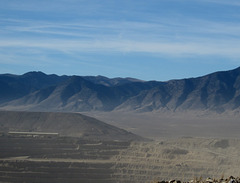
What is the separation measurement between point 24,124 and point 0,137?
98.5 ft

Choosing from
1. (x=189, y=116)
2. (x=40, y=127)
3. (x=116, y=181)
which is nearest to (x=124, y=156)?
(x=116, y=181)

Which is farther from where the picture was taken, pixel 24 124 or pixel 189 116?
pixel 189 116

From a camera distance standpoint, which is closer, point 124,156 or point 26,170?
point 26,170

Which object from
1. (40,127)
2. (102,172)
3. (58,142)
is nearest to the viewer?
(102,172)

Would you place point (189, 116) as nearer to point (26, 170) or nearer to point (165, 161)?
point (165, 161)

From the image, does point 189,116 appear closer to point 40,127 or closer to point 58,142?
point 40,127

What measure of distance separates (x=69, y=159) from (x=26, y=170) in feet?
32.1

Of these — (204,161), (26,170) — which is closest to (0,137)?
(26,170)

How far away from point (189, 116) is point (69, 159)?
134m

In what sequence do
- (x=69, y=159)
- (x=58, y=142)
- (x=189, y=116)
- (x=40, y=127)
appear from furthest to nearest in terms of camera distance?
(x=189, y=116) → (x=40, y=127) → (x=58, y=142) → (x=69, y=159)

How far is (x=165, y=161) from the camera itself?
61.3 m

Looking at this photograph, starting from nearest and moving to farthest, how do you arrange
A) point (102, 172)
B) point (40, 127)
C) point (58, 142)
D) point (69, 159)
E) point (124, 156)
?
1. point (102, 172)
2. point (69, 159)
3. point (124, 156)
4. point (58, 142)
5. point (40, 127)

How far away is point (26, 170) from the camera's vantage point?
165 ft

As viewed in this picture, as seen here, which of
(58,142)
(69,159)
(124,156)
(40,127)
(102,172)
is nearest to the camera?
(102,172)
